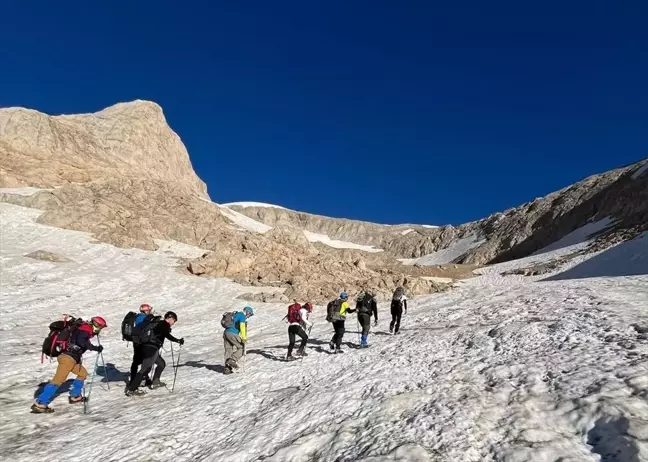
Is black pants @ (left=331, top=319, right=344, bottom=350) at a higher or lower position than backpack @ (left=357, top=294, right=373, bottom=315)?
lower

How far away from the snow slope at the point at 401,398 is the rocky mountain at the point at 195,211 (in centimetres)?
1767

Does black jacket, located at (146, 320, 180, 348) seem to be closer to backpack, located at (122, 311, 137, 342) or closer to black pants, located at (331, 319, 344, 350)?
backpack, located at (122, 311, 137, 342)

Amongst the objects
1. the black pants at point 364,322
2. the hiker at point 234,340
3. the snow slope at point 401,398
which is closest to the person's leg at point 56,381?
the snow slope at point 401,398

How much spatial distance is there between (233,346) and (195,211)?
5003cm

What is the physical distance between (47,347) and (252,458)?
6511 mm

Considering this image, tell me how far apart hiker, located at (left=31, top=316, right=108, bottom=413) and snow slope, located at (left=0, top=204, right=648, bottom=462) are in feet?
1.27

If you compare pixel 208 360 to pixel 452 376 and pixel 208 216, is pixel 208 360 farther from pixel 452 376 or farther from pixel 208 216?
pixel 208 216

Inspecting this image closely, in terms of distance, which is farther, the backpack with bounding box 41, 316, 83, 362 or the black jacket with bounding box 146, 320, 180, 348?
the black jacket with bounding box 146, 320, 180, 348

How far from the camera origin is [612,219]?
7231 centimetres

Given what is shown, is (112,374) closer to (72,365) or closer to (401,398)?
(72,365)

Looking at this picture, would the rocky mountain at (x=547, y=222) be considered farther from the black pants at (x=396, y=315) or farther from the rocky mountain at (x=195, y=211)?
the black pants at (x=396, y=315)

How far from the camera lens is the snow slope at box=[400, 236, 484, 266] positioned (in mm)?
115625

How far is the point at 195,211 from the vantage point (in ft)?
197

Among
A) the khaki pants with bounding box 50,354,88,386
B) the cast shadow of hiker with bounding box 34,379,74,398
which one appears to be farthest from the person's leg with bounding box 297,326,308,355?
the cast shadow of hiker with bounding box 34,379,74,398
